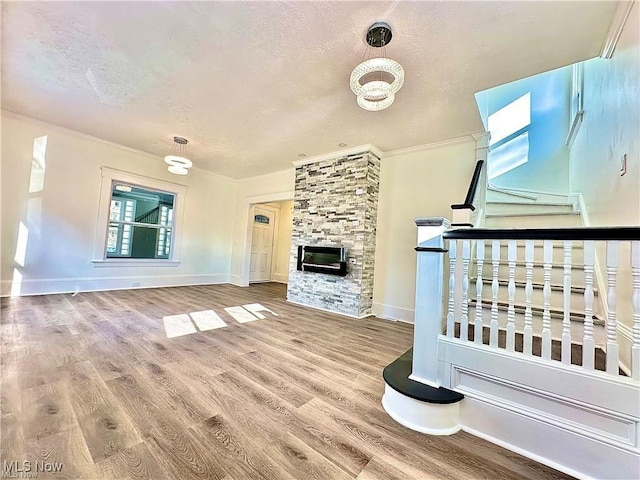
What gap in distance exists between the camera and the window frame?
4898 millimetres

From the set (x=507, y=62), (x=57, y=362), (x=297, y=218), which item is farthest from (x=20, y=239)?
(x=507, y=62)

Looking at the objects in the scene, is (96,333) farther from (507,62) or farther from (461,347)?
(507,62)

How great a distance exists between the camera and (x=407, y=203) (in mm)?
4160

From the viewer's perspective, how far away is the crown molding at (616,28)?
170 centimetres

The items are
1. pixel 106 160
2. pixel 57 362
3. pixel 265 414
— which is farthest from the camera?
pixel 106 160

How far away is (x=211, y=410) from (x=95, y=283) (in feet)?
15.9

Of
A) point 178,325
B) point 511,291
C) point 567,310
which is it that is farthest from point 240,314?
point 567,310

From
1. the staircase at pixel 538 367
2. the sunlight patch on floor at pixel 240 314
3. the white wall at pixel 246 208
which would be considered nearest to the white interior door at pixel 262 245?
the white wall at pixel 246 208

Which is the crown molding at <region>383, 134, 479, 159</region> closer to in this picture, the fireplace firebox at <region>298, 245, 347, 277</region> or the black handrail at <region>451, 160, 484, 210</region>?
the black handrail at <region>451, 160, 484, 210</region>

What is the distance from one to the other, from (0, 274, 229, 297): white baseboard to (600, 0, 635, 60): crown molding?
7.31m

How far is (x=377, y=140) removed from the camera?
13.1 feet

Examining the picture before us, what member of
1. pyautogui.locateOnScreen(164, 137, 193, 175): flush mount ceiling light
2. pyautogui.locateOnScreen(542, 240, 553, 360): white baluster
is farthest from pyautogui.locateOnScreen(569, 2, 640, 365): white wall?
pyautogui.locateOnScreen(164, 137, 193, 175): flush mount ceiling light

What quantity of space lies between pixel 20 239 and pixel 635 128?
7326mm

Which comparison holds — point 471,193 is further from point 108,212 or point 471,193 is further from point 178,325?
point 108,212
